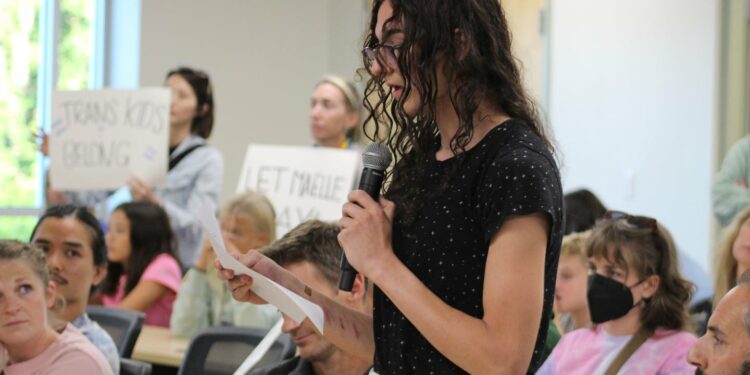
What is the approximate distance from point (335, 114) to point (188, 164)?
754mm

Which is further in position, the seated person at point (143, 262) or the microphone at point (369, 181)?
the seated person at point (143, 262)

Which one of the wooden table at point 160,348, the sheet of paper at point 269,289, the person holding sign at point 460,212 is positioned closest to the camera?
the person holding sign at point 460,212

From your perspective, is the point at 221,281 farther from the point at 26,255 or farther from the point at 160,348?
the point at 26,255

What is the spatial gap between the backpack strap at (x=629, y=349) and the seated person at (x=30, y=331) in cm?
131

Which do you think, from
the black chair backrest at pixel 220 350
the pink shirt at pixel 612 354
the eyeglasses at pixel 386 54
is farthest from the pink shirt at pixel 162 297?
the eyeglasses at pixel 386 54

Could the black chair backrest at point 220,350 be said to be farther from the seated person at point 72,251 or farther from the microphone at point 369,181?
the microphone at point 369,181

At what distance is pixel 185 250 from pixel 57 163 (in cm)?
84

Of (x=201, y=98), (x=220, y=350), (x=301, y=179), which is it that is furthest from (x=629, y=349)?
(x=201, y=98)

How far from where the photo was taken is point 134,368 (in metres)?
3.25

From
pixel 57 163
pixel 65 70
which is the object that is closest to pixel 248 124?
pixel 65 70

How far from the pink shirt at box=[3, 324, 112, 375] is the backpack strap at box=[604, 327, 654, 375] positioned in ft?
4.31

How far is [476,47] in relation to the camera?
1.68 m

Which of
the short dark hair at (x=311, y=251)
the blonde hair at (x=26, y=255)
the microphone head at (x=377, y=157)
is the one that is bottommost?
the blonde hair at (x=26, y=255)

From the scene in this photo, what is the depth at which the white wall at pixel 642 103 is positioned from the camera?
630 cm
